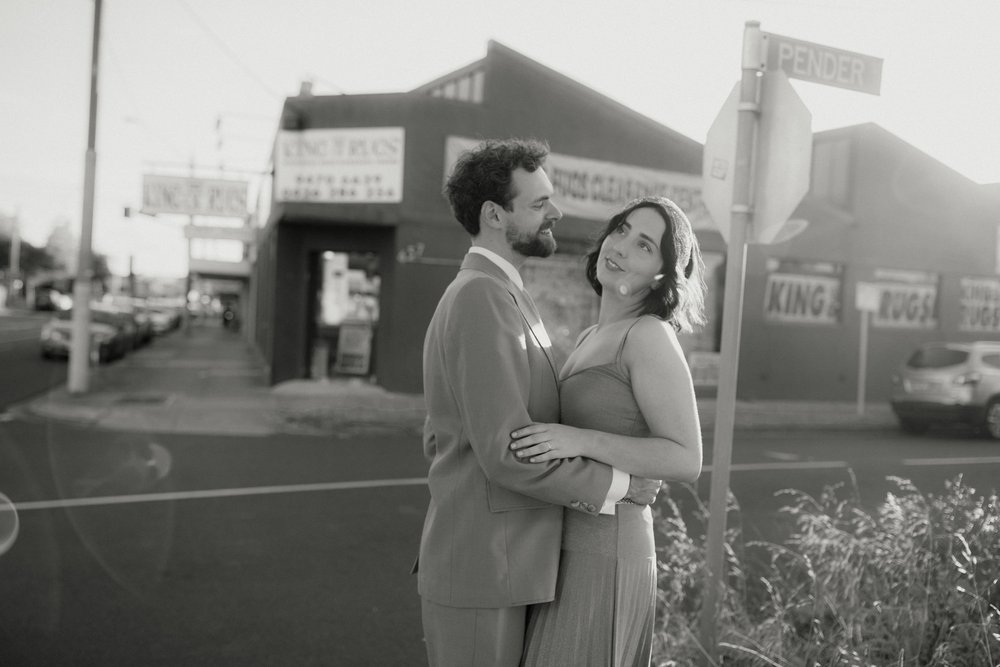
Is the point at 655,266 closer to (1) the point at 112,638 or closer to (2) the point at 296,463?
(1) the point at 112,638

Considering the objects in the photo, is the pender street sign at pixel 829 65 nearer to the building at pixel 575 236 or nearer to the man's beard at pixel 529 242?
the man's beard at pixel 529 242

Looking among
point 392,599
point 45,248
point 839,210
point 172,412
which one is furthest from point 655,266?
point 45,248

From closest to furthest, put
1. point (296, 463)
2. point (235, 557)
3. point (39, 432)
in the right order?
point (235, 557), point (296, 463), point (39, 432)

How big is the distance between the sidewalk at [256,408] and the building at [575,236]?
0.86 metres

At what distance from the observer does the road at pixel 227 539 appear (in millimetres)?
4309

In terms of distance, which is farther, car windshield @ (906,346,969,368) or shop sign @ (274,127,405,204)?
shop sign @ (274,127,405,204)

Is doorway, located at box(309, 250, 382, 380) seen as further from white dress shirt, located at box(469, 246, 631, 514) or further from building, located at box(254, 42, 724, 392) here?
white dress shirt, located at box(469, 246, 631, 514)

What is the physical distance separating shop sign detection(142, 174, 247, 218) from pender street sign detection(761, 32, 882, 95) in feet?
52.2

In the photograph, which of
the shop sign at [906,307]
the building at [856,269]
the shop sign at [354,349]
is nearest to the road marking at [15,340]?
the shop sign at [354,349]

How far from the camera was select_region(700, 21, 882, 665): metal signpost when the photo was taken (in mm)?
3715

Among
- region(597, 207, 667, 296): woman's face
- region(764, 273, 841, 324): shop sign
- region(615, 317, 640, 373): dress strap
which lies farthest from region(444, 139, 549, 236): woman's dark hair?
region(764, 273, 841, 324): shop sign

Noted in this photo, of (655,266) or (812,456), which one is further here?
(812,456)

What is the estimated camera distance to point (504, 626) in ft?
7.04

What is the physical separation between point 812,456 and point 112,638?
31.0 ft
